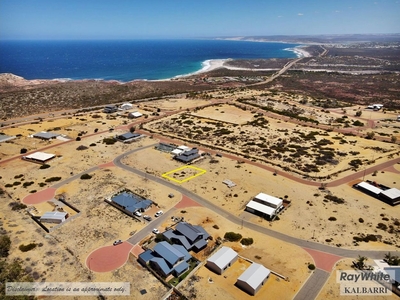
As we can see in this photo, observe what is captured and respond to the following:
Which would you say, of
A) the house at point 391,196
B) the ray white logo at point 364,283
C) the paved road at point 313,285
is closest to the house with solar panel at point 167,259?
the paved road at point 313,285

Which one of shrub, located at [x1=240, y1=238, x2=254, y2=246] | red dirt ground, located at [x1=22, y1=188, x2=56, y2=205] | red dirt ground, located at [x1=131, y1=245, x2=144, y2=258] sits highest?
shrub, located at [x1=240, y1=238, x2=254, y2=246]

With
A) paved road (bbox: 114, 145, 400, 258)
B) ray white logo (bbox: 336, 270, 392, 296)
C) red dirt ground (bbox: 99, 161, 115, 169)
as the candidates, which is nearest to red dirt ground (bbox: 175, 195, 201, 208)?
paved road (bbox: 114, 145, 400, 258)

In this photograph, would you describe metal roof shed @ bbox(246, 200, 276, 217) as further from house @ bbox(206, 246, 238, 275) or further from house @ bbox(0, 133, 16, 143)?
house @ bbox(0, 133, 16, 143)

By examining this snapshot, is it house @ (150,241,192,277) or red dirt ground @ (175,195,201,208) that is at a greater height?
house @ (150,241,192,277)

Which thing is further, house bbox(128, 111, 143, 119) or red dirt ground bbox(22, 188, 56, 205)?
house bbox(128, 111, 143, 119)

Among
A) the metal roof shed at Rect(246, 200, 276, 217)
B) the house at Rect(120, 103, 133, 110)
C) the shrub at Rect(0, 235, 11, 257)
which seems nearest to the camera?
the shrub at Rect(0, 235, 11, 257)

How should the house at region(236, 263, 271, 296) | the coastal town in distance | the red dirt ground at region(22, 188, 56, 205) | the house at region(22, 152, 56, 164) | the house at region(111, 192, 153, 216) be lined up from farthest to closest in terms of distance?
the house at region(22, 152, 56, 164), the red dirt ground at region(22, 188, 56, 205), the house at region(111, 192, 153, 216), the coastal town in distance, the house at region(236, 263, 271, 296)
